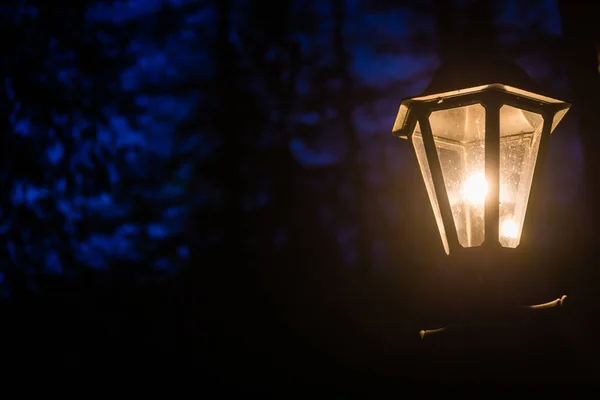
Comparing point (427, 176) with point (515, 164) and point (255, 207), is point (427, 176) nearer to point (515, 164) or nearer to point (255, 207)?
point (515, 164)

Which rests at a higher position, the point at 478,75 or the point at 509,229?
the point at 478,75

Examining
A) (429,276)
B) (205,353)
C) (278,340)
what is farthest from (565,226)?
(205,353)

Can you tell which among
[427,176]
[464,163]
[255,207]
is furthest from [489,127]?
[255,207]

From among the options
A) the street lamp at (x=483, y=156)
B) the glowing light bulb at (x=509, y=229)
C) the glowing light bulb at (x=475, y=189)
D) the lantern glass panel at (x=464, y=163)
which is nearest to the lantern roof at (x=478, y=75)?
the street lamp at (x=483, y=156)

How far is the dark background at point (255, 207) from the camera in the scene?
12.6 feet

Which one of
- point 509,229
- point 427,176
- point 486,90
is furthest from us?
point 427,176

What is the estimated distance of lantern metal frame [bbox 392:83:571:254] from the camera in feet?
7.89

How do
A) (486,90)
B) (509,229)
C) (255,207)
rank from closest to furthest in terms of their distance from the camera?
(486,90) → (509,229) → (255,207)

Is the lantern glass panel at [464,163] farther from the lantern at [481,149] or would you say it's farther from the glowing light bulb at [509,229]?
the glowing light bulb at [509,229]

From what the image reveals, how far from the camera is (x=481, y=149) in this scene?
8.25 ft

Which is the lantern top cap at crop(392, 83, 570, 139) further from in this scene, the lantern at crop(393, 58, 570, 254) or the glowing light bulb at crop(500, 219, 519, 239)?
the glowing light bulb at crop(500, 219, 519, 239)

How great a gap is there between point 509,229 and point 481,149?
0.41m

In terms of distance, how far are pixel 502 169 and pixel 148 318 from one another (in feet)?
11.7

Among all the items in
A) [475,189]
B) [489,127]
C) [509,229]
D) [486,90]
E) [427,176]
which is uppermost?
[486,90]
